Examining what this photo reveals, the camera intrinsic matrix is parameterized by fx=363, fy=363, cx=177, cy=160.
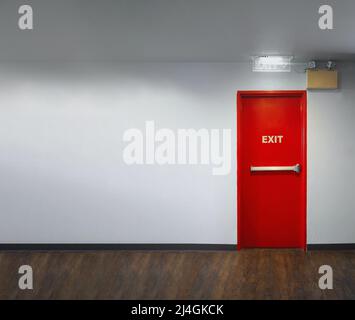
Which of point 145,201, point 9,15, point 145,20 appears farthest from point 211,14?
point 145,201

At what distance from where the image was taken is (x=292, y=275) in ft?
11.1

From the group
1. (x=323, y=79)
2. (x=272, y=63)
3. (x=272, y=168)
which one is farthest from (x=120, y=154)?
(x=323, y=79)

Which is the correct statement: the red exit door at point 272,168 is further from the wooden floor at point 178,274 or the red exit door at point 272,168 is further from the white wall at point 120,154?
the wooden floor at point 178,274

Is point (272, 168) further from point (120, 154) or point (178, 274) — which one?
point (120, 154)

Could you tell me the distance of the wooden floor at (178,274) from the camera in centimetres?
301

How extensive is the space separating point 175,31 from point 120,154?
1.60 meters

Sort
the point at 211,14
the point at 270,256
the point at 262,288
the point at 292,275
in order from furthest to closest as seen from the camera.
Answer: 1. the point at 270,256
2. the point at 292,275
3. the point at 262,288
4. the point at 211,14

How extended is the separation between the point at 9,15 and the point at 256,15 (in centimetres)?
173

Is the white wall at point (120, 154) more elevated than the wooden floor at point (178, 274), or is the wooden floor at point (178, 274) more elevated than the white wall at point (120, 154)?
the white wall at point (120, 154)

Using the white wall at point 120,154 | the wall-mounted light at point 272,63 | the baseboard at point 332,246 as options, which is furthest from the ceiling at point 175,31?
the baseboard at point 332,246

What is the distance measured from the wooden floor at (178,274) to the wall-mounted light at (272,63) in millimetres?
2003

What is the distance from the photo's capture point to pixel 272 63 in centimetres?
382

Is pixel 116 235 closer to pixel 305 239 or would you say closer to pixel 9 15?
pixel 305 239

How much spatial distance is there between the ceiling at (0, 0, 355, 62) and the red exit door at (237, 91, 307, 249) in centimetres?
58
